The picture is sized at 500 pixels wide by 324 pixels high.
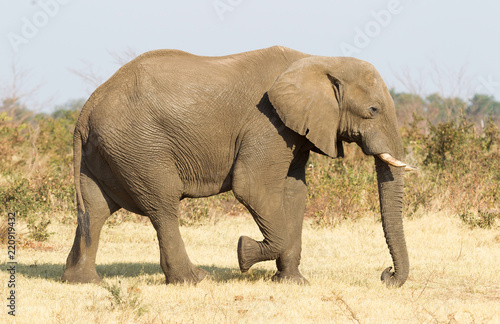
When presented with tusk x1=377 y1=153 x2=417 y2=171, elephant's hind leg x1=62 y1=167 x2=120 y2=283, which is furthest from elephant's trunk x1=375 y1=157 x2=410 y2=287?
elephant's hind leg x1=62 y1=167 x2=120 y2=283

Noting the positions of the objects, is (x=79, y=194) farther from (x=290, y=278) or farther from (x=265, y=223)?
(x=290, y=278)

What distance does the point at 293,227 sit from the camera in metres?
7.87

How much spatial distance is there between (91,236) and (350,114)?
314cm

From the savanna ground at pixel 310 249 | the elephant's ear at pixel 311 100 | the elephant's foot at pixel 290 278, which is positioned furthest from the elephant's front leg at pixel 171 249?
the elephant's ear at pixel 311 100

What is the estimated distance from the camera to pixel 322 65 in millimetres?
7270

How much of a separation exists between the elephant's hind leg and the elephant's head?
7.51ft

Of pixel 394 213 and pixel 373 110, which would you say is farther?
pixel 394 213

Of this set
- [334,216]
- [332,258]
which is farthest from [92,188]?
[334,216]

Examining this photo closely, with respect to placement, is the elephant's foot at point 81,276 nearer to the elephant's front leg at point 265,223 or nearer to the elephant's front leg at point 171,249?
the elephant's front leg at point 171,249

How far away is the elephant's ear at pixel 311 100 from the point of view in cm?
701

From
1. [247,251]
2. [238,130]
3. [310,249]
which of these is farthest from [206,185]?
[310,249]

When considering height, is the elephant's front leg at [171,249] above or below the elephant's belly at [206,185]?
below

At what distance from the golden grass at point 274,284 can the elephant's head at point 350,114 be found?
85 centimetres

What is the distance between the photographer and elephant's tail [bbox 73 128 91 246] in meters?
7.60
